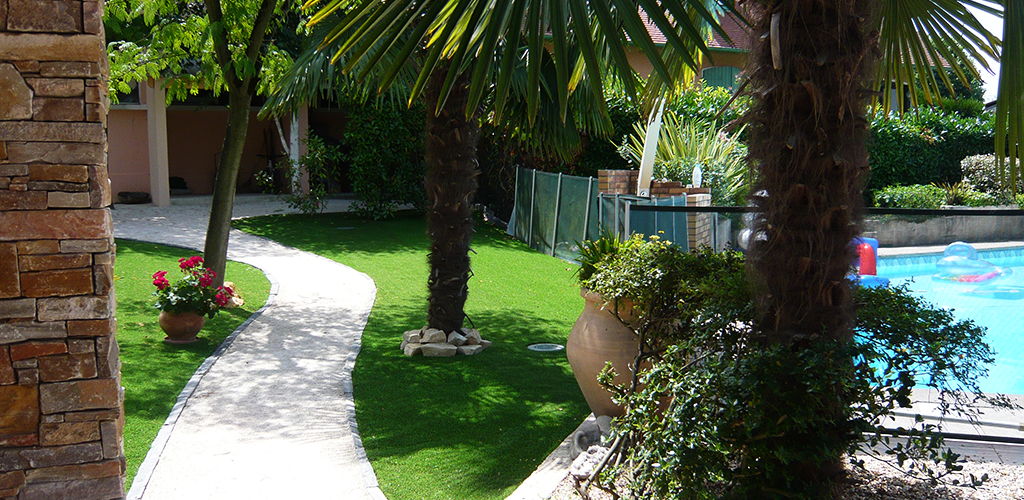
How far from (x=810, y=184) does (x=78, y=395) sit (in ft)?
11.5

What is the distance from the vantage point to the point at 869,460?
436 cm

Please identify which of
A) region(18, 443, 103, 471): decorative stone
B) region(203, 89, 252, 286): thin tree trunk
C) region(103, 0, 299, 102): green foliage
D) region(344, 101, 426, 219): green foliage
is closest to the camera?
region(18, 443, 103, 471): decorative stone

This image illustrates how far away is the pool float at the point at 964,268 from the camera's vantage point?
367 inches

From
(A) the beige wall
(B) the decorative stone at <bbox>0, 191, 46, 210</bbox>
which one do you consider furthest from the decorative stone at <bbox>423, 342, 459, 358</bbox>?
(A) the beige wall

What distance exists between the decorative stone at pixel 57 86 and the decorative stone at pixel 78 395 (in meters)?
1.32

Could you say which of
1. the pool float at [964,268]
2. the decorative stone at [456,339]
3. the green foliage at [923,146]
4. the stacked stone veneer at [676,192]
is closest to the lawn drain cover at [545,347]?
the decorative stone at [456,339]

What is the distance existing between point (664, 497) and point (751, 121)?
1834mm

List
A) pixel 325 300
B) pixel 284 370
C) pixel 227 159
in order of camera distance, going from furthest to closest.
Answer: pixel 325 300 → pixel 227 159 → pixel 284 370

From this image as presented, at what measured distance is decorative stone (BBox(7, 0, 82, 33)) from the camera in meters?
3.29

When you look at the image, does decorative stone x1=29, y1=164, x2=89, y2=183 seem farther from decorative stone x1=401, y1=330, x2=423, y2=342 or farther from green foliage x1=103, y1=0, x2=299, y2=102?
green foliage x1=103, y1=0, x2=299, y2=102

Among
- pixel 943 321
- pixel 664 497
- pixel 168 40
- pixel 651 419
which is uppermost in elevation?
pixel 168 40

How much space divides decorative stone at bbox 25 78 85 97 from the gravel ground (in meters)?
3.13

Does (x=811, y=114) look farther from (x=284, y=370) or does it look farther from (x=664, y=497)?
(x=284, y=370)

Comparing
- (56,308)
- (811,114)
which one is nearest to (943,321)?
(811,114)
